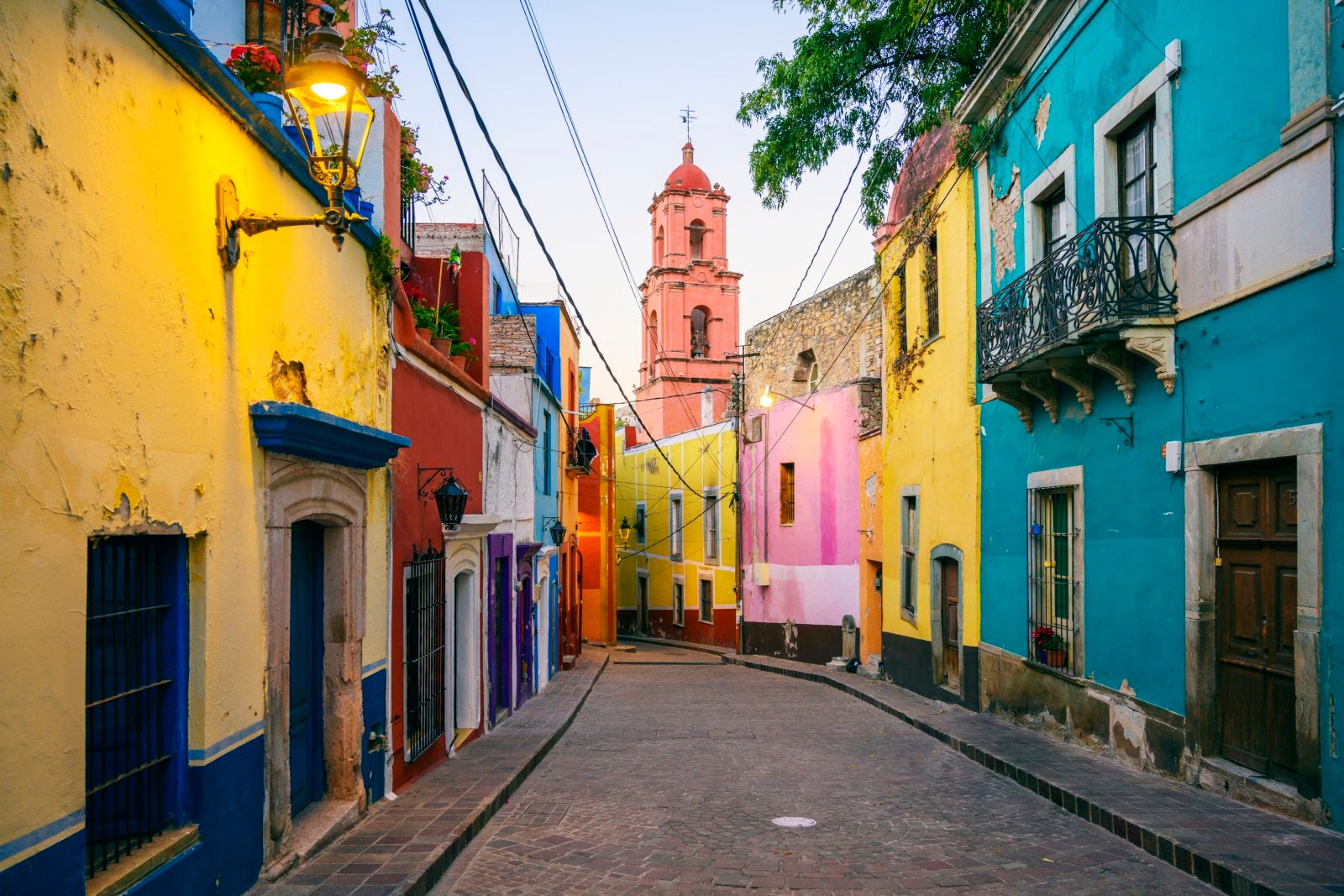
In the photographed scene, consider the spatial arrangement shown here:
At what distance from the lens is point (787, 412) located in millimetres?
25328

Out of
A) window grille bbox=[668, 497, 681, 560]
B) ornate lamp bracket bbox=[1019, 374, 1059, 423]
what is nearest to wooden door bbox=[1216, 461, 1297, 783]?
ornate lamp bracket bbox=[1019, 374, 1059, 423]

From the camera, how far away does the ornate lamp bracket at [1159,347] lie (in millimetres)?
8461

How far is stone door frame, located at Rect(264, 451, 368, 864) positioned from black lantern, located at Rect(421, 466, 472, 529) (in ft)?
6.76

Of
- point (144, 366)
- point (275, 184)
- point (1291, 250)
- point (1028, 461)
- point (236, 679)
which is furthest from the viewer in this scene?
point (1028, 461)

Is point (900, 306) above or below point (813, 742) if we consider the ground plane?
above

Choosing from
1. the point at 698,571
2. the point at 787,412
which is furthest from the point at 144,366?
the point at 698,571

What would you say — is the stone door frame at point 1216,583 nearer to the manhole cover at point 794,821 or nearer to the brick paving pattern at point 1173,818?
the brick paving pattern at point 1173,818

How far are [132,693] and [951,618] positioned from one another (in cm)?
1252

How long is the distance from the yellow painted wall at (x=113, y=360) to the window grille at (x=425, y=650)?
350cm

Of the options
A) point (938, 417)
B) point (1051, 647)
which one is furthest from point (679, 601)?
point (1051, 647)

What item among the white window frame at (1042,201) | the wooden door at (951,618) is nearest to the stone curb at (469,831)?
the wooden door at (951,618)

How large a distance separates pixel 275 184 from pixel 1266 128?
21.7 feet

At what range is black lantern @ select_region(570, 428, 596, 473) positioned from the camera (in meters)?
23.6

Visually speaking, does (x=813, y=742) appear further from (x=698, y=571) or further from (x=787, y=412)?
(x=698, y=571)
